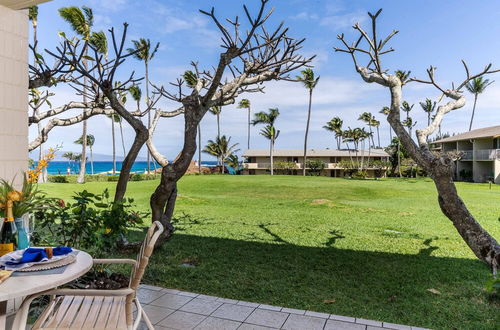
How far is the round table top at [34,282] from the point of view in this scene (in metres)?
1.38

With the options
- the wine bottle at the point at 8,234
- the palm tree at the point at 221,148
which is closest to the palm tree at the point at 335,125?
the palm tree at the point at 221,148

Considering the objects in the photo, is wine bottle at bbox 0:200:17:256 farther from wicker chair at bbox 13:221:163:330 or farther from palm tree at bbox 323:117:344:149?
palm tree at bbox 323:117:344:149

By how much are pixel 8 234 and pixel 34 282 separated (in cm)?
62

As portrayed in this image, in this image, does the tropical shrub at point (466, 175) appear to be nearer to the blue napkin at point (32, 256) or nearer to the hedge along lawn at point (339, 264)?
the hedge along lawn at point (339, 264)

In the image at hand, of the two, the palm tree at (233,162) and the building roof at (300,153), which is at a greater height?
the building roof at (300,153)

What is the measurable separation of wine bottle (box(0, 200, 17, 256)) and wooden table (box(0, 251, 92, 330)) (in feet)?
1.50

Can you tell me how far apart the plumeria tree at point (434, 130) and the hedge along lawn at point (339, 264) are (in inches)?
22.9

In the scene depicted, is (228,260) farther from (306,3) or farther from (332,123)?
(332,123)

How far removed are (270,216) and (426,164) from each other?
547 cm

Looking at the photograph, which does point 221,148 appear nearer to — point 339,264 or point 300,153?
point 300,153

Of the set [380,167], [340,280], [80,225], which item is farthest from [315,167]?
[80,225]

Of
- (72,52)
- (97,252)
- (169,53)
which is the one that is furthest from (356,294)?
(169,53)

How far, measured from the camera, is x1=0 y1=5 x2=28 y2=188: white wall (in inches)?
111

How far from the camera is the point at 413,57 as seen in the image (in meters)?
7.55
